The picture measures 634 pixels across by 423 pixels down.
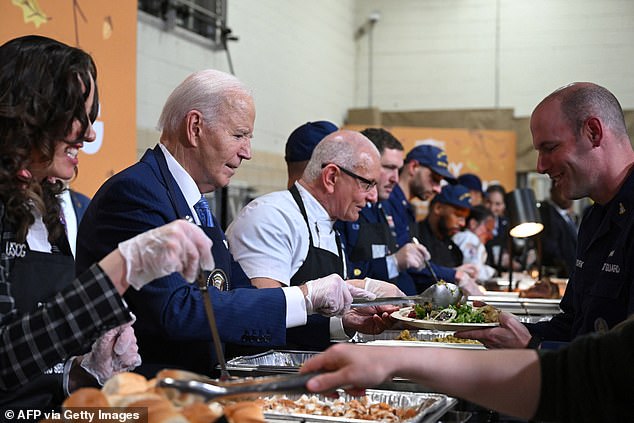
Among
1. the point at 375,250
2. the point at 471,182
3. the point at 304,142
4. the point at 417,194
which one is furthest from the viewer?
the point at 471,182

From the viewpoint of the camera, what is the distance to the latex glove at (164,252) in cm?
149

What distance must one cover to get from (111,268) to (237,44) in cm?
605

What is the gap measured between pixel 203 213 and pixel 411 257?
6.47 feet

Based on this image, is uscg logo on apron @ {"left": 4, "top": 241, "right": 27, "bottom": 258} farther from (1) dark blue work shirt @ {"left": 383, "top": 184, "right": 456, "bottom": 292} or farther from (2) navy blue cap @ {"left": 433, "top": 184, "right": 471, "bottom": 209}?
(2) navy blue cap @ {"left": 433, "top": 184, "right": 471, "bottom": 209}

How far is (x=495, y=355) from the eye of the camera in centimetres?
145

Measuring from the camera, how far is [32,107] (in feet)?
5.32

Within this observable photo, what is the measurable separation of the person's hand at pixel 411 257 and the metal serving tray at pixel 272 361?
6.25ft

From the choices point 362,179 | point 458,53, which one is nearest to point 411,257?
point 362,179

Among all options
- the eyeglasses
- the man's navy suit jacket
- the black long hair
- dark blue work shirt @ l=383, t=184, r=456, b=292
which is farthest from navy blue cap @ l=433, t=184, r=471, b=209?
the black long hair

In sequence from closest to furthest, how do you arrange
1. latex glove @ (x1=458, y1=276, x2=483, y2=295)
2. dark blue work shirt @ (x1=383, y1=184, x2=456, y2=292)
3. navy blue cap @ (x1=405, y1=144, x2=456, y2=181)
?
latex glove @ (x1=458, y1=276, x2=483, y2=295) < dark blue work shirt @ (x1=383, y1=184, x2=456, y2=292) < navy blue cap @ (x1=405, y1=144, x2=456, y2=181)

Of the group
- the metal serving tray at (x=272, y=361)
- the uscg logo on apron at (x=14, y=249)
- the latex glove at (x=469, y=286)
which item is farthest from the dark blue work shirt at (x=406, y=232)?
the uscg logo on apron at (x=14, y=249)

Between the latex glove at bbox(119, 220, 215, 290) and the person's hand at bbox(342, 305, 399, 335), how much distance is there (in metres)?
1.46

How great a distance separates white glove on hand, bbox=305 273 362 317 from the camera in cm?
225

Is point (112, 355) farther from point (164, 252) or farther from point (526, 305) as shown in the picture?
point (526, 305)
